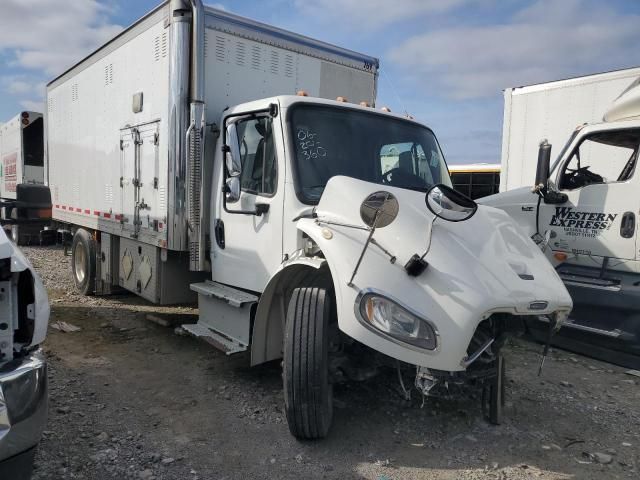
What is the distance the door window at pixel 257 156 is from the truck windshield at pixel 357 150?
25 cm

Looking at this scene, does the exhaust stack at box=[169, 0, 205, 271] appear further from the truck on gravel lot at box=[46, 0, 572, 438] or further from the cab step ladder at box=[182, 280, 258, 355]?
the cab step ladder at box=[182, 280, 258, 355]

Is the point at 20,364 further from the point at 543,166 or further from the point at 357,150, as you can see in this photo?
the point at 543,166

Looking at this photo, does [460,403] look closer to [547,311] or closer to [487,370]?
[487,370]

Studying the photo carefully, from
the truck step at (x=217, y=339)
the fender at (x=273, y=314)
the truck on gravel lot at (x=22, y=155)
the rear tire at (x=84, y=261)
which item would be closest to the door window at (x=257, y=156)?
the fender at (x=273, y=314)

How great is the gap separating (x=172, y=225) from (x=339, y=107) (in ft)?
6.53

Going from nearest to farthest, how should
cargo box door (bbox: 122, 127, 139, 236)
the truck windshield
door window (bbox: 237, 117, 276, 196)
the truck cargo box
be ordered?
the truck windshield
door window (bbox: 237, 117, 276, 196)
cargo box door (bbox: 122, 127, 139, 236)
the truck cargo box

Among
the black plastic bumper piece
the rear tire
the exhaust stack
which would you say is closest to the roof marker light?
the exhaust stack

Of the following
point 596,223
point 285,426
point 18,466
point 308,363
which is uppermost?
point 596,223

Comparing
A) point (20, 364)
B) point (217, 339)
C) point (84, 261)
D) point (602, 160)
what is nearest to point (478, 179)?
point (602, 160)

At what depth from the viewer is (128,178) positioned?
20.0 feet

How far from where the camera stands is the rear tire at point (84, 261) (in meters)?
7.29

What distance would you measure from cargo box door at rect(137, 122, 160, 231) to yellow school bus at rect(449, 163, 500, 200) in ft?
33.8

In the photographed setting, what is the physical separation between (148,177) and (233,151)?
1.78 metres

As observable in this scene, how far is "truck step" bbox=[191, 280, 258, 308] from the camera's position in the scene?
430cm
